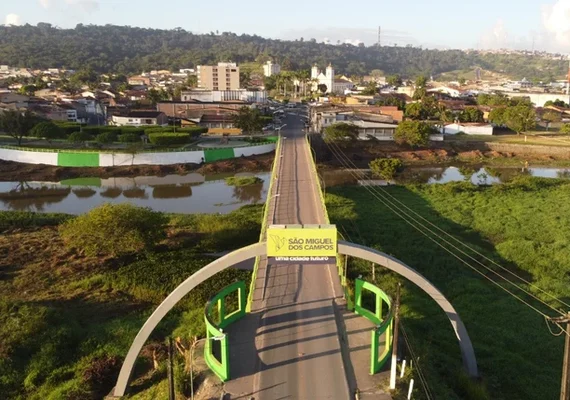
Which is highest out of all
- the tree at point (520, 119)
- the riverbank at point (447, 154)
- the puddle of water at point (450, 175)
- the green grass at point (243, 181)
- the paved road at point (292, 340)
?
the tree at point (520, 119)

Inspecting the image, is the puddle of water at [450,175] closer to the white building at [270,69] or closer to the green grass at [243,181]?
the green grass at [243,181]

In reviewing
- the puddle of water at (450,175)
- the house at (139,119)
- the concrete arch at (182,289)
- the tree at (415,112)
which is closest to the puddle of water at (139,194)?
the puddle of water at (450,175)

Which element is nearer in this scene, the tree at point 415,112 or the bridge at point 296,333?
Answer: the bridge at point 296,333

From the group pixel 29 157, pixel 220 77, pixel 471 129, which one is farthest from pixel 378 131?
pixel 220 77

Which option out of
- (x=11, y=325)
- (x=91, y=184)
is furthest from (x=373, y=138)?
(x=11, y=325)

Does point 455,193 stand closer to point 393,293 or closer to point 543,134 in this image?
point 393,293

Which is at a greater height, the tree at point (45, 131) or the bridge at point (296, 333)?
the tree at point (45, 131)

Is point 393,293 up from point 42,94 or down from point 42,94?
down

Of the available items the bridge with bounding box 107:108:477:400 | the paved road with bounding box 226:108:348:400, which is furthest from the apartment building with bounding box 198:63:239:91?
the paved road with bounding box 226:108:348:400
